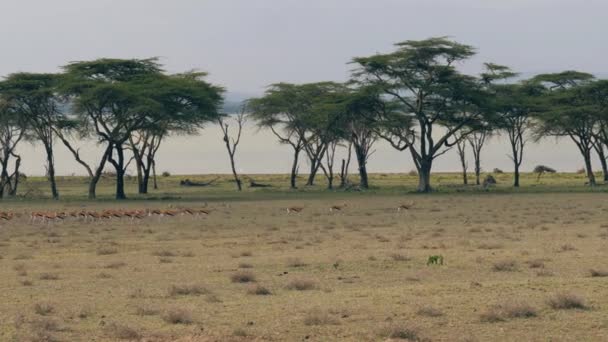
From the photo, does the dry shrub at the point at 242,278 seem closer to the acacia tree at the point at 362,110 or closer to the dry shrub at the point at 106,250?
the dry shrub at the point at 106,250

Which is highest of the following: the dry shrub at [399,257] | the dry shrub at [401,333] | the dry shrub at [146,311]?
the dry shrub at [399,257]

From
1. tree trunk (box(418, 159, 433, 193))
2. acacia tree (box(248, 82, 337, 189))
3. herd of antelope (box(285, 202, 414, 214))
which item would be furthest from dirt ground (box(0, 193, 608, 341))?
acacia tree (box(248, 82, 337, 189))

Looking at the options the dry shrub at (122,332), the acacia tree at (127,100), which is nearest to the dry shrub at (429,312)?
the dry shrub at (122,332)

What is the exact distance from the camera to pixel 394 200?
180ft

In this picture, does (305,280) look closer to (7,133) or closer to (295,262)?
(295,262)

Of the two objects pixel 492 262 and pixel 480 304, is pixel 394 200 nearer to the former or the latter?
pixel 492 262

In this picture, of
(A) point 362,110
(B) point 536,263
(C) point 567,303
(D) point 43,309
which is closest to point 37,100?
(A) point 362,110

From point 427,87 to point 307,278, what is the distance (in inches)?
1757

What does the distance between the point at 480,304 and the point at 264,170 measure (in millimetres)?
120321

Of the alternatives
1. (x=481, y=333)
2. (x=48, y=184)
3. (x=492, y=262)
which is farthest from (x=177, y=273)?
(x=48, y=184)

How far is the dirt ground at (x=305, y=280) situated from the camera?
1453 cm

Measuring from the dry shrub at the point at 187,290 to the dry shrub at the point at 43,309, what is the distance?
7.44ft

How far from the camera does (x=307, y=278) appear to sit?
2048 cm

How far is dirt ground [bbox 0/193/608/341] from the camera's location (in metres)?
14.5
